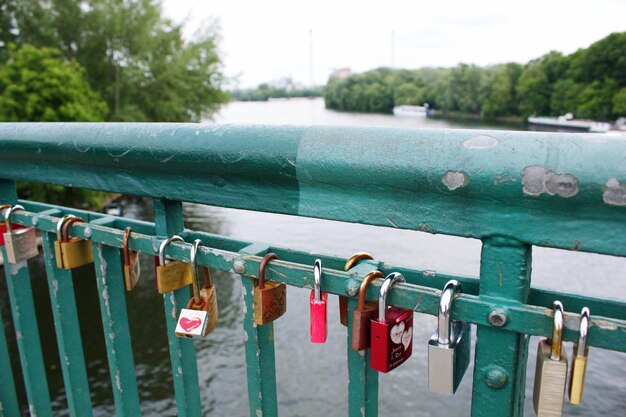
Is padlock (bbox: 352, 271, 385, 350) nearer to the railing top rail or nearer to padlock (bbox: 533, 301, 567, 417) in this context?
the railing top rail

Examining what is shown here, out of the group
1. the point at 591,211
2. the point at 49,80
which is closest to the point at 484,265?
the point at 591,211

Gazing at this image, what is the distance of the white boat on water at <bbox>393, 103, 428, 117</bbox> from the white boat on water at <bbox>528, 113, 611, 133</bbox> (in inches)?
1390

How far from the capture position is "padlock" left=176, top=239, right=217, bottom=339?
5.16 feet

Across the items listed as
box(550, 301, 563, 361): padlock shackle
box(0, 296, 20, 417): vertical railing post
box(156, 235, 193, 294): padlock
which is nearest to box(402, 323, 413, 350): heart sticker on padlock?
box(550, 301, 563, 361): padlock shackle

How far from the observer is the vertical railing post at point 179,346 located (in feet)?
5.65

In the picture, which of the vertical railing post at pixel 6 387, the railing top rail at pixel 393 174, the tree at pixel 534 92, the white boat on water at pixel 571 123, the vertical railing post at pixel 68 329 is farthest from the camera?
the tree at pixel 534 92

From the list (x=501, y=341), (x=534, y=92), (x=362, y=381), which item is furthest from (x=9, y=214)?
(x=534, y=92)

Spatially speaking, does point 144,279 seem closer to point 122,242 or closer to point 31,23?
point 31,23

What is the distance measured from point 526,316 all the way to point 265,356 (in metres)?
0.73

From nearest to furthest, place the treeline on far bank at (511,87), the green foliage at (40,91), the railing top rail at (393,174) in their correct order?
the railing top rail at (393,174) < the green foliage at (40,91) < the treeline on far bank at (511,87)

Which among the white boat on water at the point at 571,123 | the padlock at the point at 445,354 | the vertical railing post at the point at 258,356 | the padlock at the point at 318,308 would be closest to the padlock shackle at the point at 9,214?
the vertical railing post at the point at 258,356

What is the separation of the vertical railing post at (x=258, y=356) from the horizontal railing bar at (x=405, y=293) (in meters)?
0.07

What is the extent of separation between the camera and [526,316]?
1111 millimetres

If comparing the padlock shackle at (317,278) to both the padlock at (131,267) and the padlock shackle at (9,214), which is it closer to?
the padlock at (131,267)
